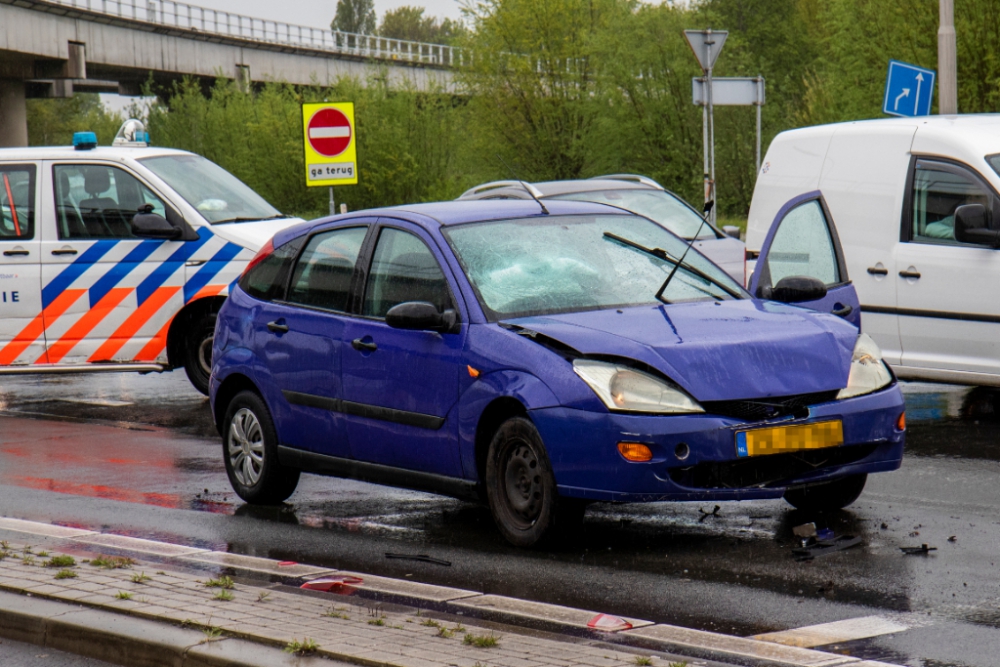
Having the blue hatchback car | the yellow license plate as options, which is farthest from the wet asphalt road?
the yellow license plate

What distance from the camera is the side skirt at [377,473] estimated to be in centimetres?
706

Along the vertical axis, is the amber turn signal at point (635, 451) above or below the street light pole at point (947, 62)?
below

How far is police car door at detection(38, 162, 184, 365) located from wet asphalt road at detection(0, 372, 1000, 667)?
1.44 meters

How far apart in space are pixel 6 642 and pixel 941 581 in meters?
3.50

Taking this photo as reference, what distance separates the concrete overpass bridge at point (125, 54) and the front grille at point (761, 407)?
3564 cm

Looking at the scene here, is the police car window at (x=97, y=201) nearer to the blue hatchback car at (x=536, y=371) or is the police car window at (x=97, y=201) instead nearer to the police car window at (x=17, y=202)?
Result: the police car window at (x=17, y=202)

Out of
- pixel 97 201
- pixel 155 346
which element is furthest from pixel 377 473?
pixel 97 201

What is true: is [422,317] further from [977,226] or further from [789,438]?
[977,226]

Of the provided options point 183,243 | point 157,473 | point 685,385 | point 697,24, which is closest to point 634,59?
point 697,24

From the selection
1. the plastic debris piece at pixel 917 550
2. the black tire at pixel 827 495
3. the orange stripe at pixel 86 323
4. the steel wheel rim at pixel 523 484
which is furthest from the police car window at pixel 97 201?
the plastic debris piece at pixel 917 550

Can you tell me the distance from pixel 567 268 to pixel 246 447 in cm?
227

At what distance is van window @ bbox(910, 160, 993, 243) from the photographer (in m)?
10.1

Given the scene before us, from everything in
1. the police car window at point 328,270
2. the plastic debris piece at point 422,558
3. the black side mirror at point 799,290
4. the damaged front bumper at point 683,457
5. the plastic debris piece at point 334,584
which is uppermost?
the police car window at point 328,270

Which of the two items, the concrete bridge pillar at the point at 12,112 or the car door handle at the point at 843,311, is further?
the concrete bridge pillar at the point at 12,112
